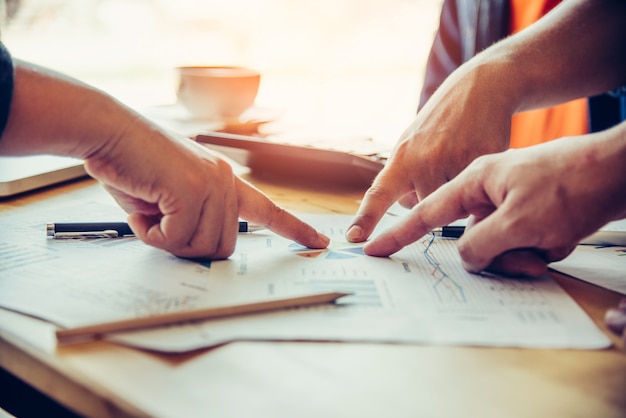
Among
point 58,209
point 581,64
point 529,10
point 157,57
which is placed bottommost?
point 58,209

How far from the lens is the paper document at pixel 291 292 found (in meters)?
0.40

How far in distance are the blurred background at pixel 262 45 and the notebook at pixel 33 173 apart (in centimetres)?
65

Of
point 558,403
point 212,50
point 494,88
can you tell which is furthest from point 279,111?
point 558,403

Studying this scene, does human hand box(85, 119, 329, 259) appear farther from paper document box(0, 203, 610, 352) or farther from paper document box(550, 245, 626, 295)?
paper document box(550, 245, 626, 295)

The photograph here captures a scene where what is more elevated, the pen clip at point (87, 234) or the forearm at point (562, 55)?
the forearm at point (562, 55)

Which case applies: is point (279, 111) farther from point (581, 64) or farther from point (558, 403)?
point (558, 403)

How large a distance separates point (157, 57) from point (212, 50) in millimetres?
194

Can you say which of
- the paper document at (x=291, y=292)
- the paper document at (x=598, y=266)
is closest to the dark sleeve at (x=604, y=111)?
the paper document at (x=598, y=266)

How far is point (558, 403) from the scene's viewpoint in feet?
1.09

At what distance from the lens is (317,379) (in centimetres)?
35

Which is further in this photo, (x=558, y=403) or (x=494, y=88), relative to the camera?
(x=494, y=88)

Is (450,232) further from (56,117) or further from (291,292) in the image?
(56,117)

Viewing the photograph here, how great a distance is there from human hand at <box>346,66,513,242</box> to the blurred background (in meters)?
0.74

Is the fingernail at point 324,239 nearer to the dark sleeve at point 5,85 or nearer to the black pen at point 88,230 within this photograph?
the black pen at point 88,230
